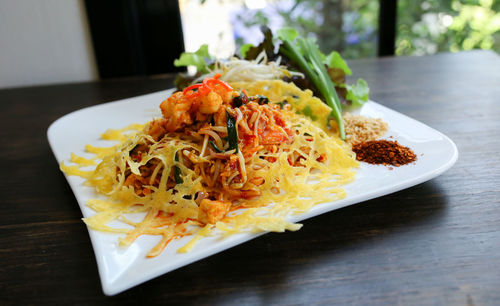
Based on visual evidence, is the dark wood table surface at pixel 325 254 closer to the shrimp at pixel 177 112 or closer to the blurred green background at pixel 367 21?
the shrimp at pixel 177 112

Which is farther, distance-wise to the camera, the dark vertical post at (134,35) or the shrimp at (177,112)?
the dark vertical post at (134,35)

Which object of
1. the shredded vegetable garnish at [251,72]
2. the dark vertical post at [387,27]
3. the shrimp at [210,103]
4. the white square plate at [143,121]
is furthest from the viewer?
the dark vertical post at [387,27]

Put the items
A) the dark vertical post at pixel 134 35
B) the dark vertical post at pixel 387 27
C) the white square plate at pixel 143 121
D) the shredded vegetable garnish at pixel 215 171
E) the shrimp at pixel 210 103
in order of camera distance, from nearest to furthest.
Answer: the white square plate at pixel 143 121, the shredded vegetable garnish at pixel 215 171, the shrimp at pixel 210 103, the dark vertical post at pixel 134 35, the dark vertical post at pixel 387 27

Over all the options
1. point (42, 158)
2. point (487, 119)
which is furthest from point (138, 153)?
point (487, 119)

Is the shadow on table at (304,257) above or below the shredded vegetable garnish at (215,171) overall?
below

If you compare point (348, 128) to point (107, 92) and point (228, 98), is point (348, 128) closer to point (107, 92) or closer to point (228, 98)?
point (228, 98)

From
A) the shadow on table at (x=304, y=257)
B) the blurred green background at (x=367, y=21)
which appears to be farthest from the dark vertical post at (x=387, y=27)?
the shadow on table at (x=304, y=257)

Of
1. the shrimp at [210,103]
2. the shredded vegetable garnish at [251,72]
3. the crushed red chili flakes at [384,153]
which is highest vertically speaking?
the shrimp at [210,103]

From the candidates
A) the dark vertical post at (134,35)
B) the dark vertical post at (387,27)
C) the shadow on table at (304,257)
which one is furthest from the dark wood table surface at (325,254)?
the dark vertical post at (387,27)
